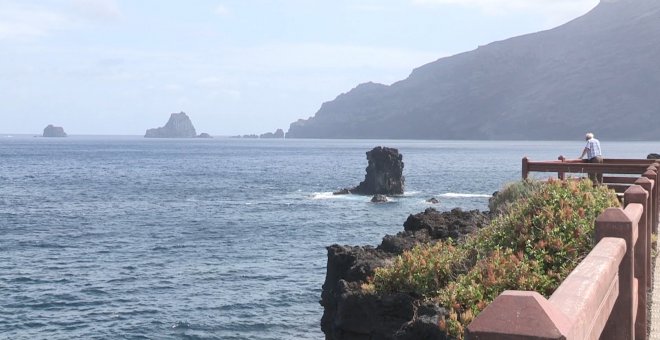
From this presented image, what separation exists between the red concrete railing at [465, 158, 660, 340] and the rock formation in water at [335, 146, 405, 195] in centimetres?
7737

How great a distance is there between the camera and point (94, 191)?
93.1 metres

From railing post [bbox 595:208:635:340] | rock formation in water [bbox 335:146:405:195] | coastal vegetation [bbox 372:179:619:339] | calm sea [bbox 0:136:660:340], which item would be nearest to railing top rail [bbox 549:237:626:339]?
railing post [bbox 595:208:635:340]

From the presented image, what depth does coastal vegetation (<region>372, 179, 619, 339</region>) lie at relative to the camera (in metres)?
8.50

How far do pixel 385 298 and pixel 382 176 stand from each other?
248 feet

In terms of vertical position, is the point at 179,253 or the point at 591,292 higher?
the point at 591,292

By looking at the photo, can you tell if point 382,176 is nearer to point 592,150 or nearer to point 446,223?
point 592,150

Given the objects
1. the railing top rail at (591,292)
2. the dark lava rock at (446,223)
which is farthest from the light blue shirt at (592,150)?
the railing top rail at (591,292)

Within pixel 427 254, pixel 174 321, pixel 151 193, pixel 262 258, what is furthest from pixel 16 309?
pixel 151 193

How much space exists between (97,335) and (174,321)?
3.31 metres

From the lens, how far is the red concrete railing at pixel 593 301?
2441mm

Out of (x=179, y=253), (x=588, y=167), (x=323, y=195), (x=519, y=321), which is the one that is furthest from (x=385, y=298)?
(x=323, y=195)

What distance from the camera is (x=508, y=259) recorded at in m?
9.05

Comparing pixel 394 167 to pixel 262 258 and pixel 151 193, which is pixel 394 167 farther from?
pixel 262 258

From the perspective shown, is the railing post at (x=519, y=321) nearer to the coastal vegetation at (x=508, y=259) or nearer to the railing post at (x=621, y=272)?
the railing post at (x=621, y=272)
